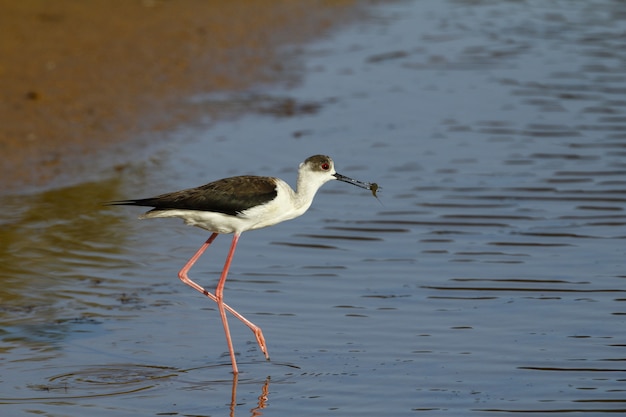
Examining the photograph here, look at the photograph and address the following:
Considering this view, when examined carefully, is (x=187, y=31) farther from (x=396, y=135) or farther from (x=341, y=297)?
(x=341, y=297)

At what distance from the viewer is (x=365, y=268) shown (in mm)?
7297

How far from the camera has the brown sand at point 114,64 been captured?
9867mm

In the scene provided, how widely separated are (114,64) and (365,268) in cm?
546

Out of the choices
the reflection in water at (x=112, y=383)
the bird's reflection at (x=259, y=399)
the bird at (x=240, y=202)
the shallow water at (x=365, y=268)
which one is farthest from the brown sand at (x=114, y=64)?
the bird's reflection at (x=259, y=399)

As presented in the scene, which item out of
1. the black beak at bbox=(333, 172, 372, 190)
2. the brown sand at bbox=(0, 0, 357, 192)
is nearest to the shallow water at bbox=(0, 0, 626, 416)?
the brown sand at bbox=(0, 0, 357, 192)

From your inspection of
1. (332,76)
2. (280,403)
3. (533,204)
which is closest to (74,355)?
(280,403)

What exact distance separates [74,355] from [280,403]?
124cm

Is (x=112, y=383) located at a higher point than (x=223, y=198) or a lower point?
lower

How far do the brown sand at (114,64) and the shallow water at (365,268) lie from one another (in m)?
0.51

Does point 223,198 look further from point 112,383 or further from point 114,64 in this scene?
point 114,64

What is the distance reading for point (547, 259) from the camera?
7.34 meters

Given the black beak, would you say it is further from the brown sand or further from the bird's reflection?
the brown sand

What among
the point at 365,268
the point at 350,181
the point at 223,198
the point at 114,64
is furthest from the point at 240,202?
the point at 114,64

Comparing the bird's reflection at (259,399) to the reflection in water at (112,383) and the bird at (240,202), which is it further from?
the bird at (240,202)
